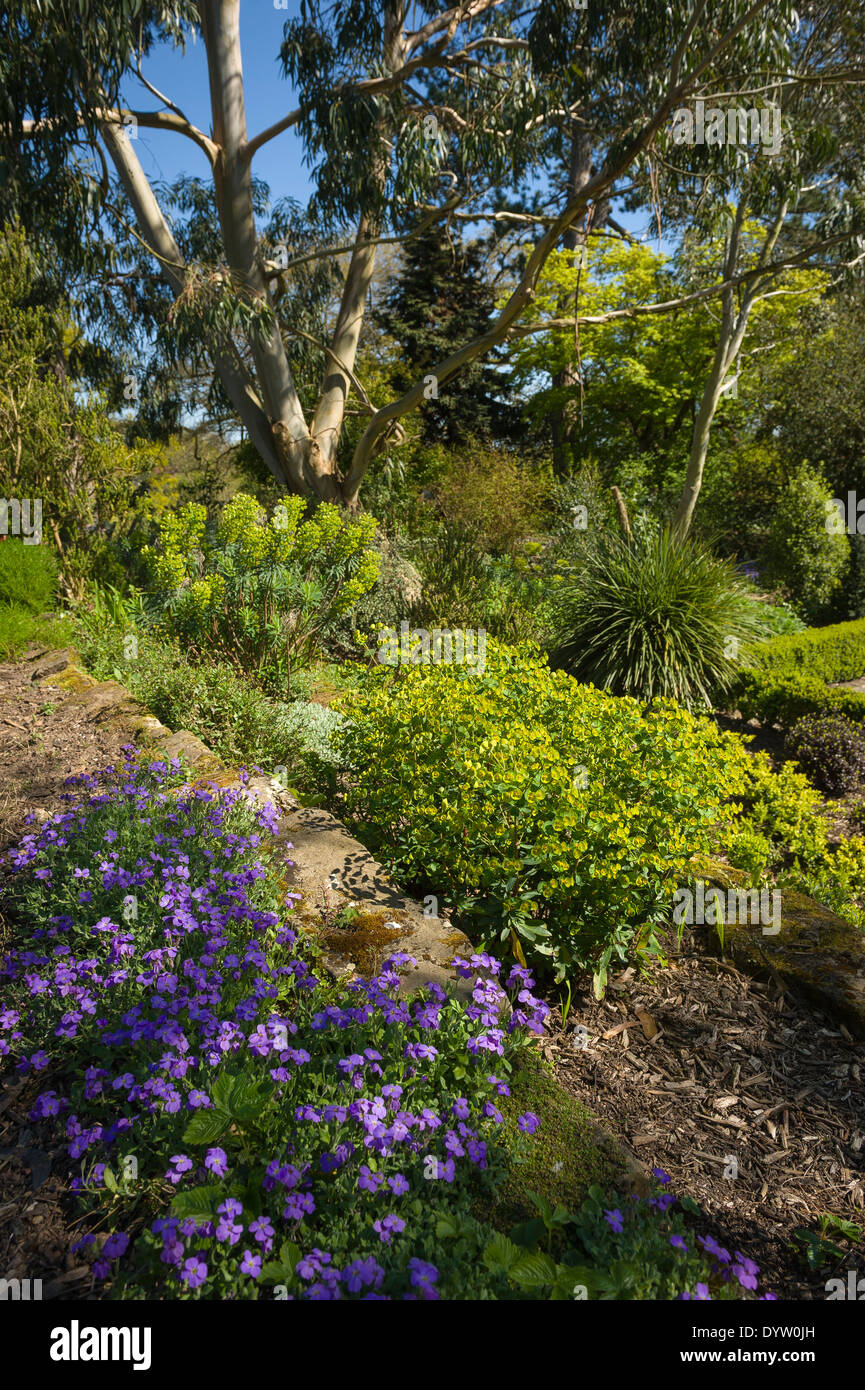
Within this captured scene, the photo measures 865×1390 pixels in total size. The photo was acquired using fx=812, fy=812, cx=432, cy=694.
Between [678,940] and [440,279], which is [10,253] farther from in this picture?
[440,279]

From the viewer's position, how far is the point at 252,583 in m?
5.79

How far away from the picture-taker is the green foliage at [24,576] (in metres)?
6.37

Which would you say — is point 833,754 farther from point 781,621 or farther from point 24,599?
point 24,599

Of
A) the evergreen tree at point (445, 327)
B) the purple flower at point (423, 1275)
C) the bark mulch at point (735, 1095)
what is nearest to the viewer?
the purple flower at point (423, 1275)

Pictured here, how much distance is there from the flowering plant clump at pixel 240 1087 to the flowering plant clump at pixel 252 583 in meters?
3.22

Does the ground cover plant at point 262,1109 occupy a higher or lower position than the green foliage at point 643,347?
lower

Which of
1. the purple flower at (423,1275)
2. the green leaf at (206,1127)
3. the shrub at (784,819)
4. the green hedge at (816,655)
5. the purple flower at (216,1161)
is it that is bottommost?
the purple flower at (423,1275)

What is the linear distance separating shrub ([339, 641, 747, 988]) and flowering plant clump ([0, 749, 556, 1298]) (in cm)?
48

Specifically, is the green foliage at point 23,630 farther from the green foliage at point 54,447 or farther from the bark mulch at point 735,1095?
the bark mulch at point 735,1095

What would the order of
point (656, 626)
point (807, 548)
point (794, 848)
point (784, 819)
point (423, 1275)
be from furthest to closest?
point (807, 548) < point (656, 626) < point (784, 819) < point (794, 848) < point (423, 1275)

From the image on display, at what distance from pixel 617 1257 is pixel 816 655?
22.3ft

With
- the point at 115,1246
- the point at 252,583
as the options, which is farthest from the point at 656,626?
the point at 115,1246

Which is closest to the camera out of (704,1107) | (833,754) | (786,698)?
(704,1107)

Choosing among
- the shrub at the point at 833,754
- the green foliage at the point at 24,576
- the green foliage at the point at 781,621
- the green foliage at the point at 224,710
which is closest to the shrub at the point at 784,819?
the shrub at the point at 833,754
